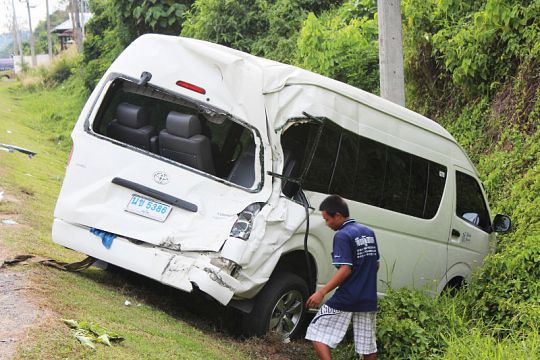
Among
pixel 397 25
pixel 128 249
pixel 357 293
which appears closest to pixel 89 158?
pixel 128 249

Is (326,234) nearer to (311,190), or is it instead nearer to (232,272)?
(311,190)

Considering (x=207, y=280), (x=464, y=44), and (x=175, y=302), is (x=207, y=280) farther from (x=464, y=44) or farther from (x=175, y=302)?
(x=464, y=44)

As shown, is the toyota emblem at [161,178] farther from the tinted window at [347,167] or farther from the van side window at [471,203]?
the van side window at [471,203]

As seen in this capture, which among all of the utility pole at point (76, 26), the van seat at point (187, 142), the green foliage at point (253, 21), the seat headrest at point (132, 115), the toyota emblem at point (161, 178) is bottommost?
the toyota emblem at point (161, 178)

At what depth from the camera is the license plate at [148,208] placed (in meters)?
6.03

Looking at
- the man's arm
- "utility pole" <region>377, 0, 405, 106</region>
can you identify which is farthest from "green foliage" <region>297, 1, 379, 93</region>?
the man's arm

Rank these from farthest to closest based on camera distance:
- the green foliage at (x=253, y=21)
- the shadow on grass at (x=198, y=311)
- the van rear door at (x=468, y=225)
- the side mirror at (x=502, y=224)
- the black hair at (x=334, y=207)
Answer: the green foliage at (x=253, y=21) → the side mirror at (x=502, y=224) → the van rear door at (x=468, y=225) → the shadow on grass at (x=198, y=311) → the black hair at (x=334, y=207)

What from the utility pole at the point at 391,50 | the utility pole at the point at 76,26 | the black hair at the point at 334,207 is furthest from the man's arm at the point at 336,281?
the utility pole at the point at 76,26

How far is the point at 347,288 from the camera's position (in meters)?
5.36

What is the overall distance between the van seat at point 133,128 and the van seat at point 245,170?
30.1 inches

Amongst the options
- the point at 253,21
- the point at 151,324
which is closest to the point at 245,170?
the point at 151,324

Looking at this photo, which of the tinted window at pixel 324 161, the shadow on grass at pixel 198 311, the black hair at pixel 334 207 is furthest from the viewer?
the tinted window at pixel 324 161

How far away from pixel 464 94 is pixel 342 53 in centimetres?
238

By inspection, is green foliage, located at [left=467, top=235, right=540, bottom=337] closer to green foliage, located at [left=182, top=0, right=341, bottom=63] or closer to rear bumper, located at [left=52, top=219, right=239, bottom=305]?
rear bumper, located at [left=52, top=219, right=239, bottom=305]
